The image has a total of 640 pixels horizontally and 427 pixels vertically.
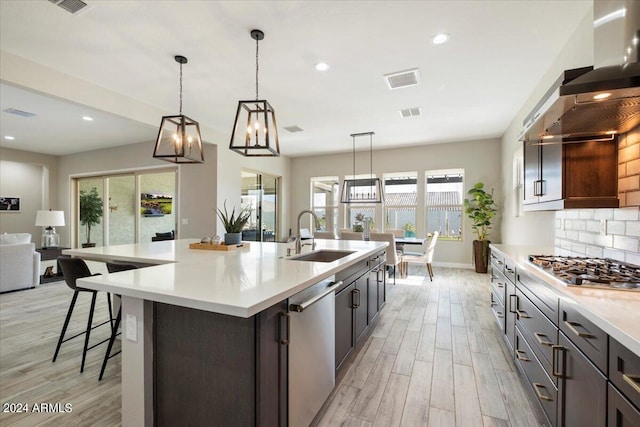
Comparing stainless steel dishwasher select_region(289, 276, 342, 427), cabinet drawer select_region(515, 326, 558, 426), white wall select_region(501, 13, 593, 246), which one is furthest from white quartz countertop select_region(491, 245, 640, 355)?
white wall select_region(501, 13, 593, 246)

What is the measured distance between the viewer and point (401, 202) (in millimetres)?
7457

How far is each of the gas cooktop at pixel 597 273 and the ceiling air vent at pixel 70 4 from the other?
12.9 feet

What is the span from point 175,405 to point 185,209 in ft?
17.7

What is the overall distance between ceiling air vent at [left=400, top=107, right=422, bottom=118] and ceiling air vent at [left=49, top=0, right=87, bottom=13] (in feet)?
13.4

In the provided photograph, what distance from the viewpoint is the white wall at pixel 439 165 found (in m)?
6.44

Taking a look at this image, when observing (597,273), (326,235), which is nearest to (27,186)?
(326,235)

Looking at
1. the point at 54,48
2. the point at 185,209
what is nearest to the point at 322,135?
the point at 185,209

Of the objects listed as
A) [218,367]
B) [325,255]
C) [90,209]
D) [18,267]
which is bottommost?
[18,267]

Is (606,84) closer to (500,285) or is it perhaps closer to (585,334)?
(585,334)

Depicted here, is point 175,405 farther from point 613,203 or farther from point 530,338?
point 613,203

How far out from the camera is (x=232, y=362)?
1.18 m

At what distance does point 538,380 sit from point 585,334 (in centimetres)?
76

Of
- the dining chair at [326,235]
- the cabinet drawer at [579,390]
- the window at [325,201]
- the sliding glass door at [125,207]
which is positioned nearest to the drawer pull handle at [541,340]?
the cabinet drawer at [579,390]

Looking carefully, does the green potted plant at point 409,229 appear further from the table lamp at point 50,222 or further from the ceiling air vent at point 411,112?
the table lamp at point 50,222
